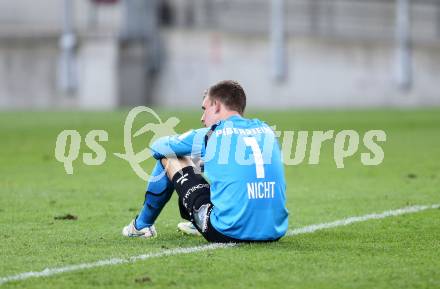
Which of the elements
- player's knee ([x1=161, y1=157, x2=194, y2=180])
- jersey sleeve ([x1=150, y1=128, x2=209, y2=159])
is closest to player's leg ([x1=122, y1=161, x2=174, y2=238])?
player's knee ([x1=161, y1=157, x2=194, y2=180])

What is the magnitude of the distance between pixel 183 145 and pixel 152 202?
592mm

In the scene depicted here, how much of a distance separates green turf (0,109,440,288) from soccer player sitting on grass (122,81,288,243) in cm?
19

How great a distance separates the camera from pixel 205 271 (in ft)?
24.5

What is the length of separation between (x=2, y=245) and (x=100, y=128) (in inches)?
595

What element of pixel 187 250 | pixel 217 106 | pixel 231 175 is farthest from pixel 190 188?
pixel 217 106

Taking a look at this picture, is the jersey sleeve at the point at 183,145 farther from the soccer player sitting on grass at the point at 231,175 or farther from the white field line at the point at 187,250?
the white field line at the point at 187,250

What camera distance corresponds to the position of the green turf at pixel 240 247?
7.25m

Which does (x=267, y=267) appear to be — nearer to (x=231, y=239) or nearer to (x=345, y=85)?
(x=231, y=239)

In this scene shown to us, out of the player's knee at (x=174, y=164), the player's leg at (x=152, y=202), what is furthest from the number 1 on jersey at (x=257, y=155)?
the player's leg at (x=152, y=202)

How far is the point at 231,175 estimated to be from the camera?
330 inches

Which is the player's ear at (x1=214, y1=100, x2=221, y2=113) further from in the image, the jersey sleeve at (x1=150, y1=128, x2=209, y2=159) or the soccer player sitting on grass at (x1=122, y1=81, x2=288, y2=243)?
the jersey sleeve at (x1=150, y1=128, x2=209, y2=159)

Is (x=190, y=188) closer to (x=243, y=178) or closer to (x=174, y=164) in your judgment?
(x=174, y=164)

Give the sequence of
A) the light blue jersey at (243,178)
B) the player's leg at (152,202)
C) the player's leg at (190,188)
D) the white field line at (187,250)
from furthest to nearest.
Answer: the player's leg at (152,202)
the player's leg at (190,188)
the light blue jersey at (243,178)
the white field line at (187,250)

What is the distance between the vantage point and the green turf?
725 centimetres
